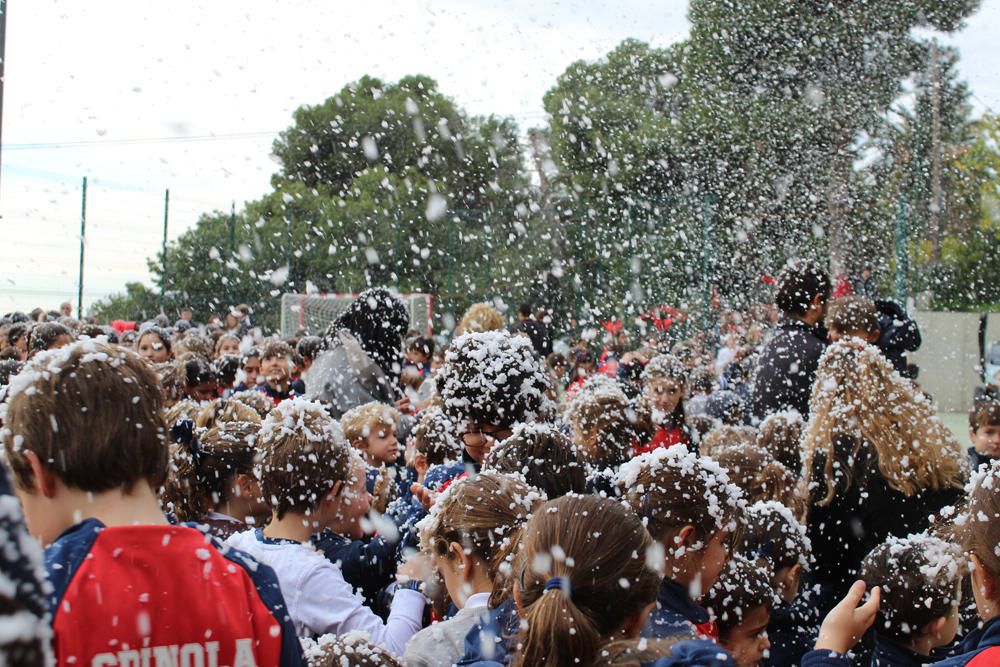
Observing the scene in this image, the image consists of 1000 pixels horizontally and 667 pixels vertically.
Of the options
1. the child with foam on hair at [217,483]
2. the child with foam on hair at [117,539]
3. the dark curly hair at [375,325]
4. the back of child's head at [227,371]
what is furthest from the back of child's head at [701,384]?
the child with foam on hair at [117,539]

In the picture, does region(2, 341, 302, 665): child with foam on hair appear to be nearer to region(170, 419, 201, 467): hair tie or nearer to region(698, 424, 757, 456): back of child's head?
region(170, 419, 201, 467): hair tie

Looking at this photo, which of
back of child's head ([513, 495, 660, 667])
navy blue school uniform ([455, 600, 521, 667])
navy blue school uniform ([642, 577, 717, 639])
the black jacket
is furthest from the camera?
the black jacket

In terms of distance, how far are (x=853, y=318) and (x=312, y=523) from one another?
2.80m

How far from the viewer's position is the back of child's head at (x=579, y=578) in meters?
1.82

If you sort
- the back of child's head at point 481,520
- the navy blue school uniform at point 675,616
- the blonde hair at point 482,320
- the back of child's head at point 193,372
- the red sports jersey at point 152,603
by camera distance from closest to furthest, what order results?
1. the red sports jersey at point 152,603
2. the navy blue school uniform at point 675,616
3. the back of child's head at point 481,520
4. the back of child's head at point 193,372
5. the blonde hair at point 482,320

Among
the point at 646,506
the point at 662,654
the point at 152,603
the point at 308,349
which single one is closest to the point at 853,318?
the point at 646,506

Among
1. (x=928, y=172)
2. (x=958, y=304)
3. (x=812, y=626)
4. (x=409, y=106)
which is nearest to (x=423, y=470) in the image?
(x=812, y=626)

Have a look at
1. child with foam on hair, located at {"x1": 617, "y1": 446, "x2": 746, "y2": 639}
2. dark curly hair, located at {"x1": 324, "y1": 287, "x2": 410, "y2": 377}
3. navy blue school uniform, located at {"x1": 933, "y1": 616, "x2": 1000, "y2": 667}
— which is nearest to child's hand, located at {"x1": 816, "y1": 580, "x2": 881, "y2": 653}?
child with foam on hair, located at {"x1": 617, "y1": 446, "x2": 746, "y2": 639}

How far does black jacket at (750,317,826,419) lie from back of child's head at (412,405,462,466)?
63.7 inches

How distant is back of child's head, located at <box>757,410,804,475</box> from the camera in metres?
4.23

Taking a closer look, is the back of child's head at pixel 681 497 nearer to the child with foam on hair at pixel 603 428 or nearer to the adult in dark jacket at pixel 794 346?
the child with foam on hair at pixel 603 428

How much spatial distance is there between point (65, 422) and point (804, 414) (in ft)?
12.2

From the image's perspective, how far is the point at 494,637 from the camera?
212cm

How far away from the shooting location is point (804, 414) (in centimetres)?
460
